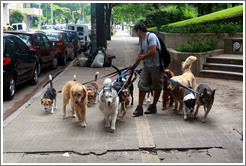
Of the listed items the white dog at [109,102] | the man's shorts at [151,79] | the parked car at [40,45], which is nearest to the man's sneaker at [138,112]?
the man's shorts at [151,79]

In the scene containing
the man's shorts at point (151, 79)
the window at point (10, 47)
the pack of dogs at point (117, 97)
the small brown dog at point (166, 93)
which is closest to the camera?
the pack of dogs at point (117, 97)

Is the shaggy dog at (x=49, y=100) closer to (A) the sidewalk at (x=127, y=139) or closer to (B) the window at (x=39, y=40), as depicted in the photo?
(A) the sidewalk at (x=127, y=139)

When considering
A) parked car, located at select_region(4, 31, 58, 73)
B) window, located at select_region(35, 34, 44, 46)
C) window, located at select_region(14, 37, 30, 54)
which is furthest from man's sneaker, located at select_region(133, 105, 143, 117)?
window, located at select_region(35, 34, 44, 46)

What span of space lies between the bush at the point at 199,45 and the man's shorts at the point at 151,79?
6.27 meters

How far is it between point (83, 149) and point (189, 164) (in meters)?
1.62

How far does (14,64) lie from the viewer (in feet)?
28.6

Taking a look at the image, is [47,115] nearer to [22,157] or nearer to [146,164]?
[22,157]

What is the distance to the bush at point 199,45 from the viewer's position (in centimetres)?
1254

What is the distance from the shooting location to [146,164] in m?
4.37

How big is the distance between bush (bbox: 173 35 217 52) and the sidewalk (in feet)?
18.9

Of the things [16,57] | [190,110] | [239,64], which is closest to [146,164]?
[190,110]

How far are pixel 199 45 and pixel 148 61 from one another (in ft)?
21.9

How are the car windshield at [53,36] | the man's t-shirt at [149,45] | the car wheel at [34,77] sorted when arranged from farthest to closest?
the car windshield at [53,36] → the car wheel at [34,77] → the man's t-shirt at [149,45]

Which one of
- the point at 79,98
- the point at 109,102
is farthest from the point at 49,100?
the point at 109,102
